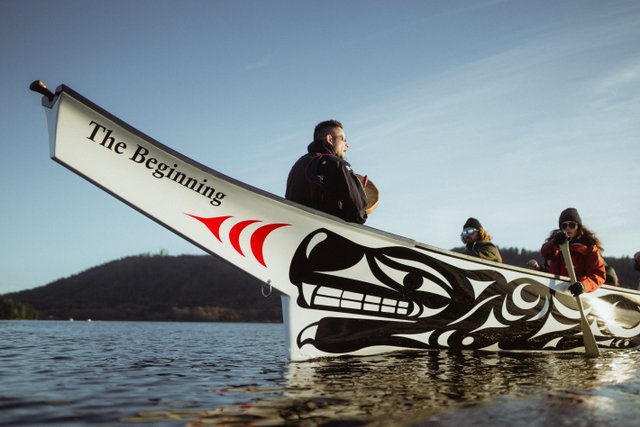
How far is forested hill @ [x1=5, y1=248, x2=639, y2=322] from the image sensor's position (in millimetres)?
70312

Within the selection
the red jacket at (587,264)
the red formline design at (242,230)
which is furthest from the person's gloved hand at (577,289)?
the red formline design at (242,230)

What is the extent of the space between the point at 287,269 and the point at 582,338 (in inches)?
196

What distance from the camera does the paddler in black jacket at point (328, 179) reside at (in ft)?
17.4

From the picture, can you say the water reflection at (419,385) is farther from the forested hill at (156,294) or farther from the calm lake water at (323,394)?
the forested hill at (156,294)

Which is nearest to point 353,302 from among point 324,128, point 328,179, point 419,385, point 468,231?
point 328,179

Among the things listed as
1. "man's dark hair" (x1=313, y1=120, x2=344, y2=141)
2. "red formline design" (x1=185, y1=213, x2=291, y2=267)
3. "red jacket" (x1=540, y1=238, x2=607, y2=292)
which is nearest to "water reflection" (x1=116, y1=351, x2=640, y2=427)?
"red formline design" (x1=185, y1=213, x2=291, y2=267)

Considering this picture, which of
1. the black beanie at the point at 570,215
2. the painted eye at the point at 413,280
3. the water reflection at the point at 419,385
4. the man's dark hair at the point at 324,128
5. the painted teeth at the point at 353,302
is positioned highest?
the man's dark hair at the point at 324,128

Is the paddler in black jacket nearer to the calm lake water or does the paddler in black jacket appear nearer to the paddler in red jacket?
the calm lake water

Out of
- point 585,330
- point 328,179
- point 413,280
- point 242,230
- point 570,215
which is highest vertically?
point 328,179

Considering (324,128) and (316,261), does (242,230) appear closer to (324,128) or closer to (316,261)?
(316,261)

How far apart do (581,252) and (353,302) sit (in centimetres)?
437

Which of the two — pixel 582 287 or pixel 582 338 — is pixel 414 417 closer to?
pixel 582 287

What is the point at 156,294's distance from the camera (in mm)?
85000

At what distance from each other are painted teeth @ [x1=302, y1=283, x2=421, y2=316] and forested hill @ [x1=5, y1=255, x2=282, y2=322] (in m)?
63.5
